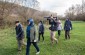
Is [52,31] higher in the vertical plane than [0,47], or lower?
higher

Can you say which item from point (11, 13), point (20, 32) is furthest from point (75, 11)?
point (20, 32)

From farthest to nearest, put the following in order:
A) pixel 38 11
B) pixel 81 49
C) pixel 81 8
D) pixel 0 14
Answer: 1. pixel 81 8
2. pixel 38 11
3. pixel 0 14
4. pixel 81 49

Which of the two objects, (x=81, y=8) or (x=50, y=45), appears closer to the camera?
(x=50, y=45)

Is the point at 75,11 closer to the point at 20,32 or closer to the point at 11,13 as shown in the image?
the point at 11,13

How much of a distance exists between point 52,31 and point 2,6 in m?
26.2

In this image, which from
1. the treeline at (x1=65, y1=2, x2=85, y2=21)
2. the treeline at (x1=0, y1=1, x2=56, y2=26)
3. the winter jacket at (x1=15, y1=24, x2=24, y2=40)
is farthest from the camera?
the treeline at (x1=65, y1=2, x2=85, y2=21)

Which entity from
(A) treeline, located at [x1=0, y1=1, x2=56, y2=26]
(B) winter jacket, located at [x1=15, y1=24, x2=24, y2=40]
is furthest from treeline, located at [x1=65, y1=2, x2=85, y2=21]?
(B) winter jacket, located at [x1=15, y1=24, x2=24, y2=40]

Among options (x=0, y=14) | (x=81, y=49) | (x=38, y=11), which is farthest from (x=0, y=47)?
(x=38, y=11)

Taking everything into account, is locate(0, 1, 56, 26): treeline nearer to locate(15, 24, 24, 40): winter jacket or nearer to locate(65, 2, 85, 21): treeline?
locate(15, 24, 24, 40): winter jacket

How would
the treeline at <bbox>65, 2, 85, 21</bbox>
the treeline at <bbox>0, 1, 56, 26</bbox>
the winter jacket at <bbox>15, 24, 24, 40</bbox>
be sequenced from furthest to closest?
the treeline at <bbox>65, 2, 85, 21</bbox>, the treeline at <bbox>0, 1, 56, 26</bbox>, the winter jacket at <bbox>15, 24, 24, 40</bbox>

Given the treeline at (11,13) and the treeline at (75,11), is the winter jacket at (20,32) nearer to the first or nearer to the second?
the treeline at (11,13)

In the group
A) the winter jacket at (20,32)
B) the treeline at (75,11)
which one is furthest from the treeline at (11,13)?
the treeline at (75,11)

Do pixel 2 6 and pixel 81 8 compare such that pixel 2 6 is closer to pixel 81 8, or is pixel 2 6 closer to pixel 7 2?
pixel 7 2

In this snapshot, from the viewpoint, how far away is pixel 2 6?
40.2 metres
